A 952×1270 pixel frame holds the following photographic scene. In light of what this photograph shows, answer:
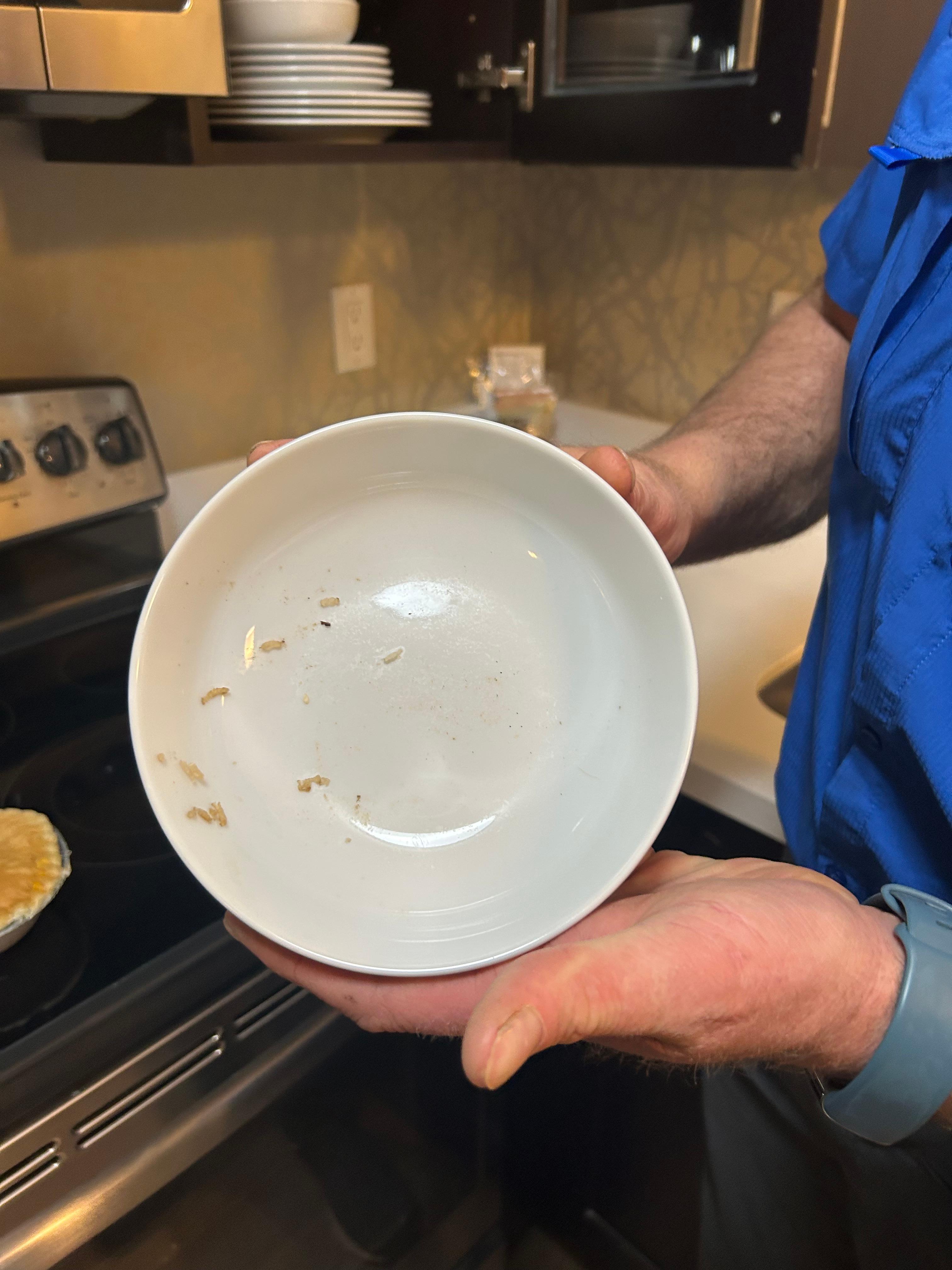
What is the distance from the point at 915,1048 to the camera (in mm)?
468

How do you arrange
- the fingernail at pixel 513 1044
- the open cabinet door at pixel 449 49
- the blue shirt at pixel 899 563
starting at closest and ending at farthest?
the fingernail at pixel 513 1044
the blue shirt at pixel 899 563
the open cabinet door at pixel 449 49

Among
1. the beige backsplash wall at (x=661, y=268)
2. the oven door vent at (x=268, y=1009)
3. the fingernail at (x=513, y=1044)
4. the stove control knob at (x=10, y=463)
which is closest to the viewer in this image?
the fingernail at (x=513, y=1044)

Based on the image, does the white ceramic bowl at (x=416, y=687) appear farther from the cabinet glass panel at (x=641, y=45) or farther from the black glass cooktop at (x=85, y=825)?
the cabinet glass panel at (x=641, y=45)

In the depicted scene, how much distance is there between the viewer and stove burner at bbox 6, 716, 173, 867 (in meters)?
0.73

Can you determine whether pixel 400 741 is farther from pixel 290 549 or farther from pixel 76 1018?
pixel 76 1018

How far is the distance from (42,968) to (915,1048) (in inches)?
21.4

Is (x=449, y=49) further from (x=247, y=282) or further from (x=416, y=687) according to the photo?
(x=416, y=687)

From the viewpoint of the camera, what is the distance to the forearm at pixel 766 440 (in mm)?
776

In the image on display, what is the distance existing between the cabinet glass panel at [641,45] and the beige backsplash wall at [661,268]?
0.29 metres

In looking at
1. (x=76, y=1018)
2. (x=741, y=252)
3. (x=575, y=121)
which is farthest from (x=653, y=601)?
(x=741, y=252)

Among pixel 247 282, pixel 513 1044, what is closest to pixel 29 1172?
pixel 513 1044

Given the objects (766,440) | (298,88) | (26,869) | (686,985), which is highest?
(298,88)

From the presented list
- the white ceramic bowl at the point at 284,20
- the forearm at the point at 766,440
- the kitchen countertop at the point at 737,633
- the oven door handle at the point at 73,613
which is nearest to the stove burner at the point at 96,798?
the oven door handle at the point at 73,613

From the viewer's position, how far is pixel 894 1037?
1.54 ft
